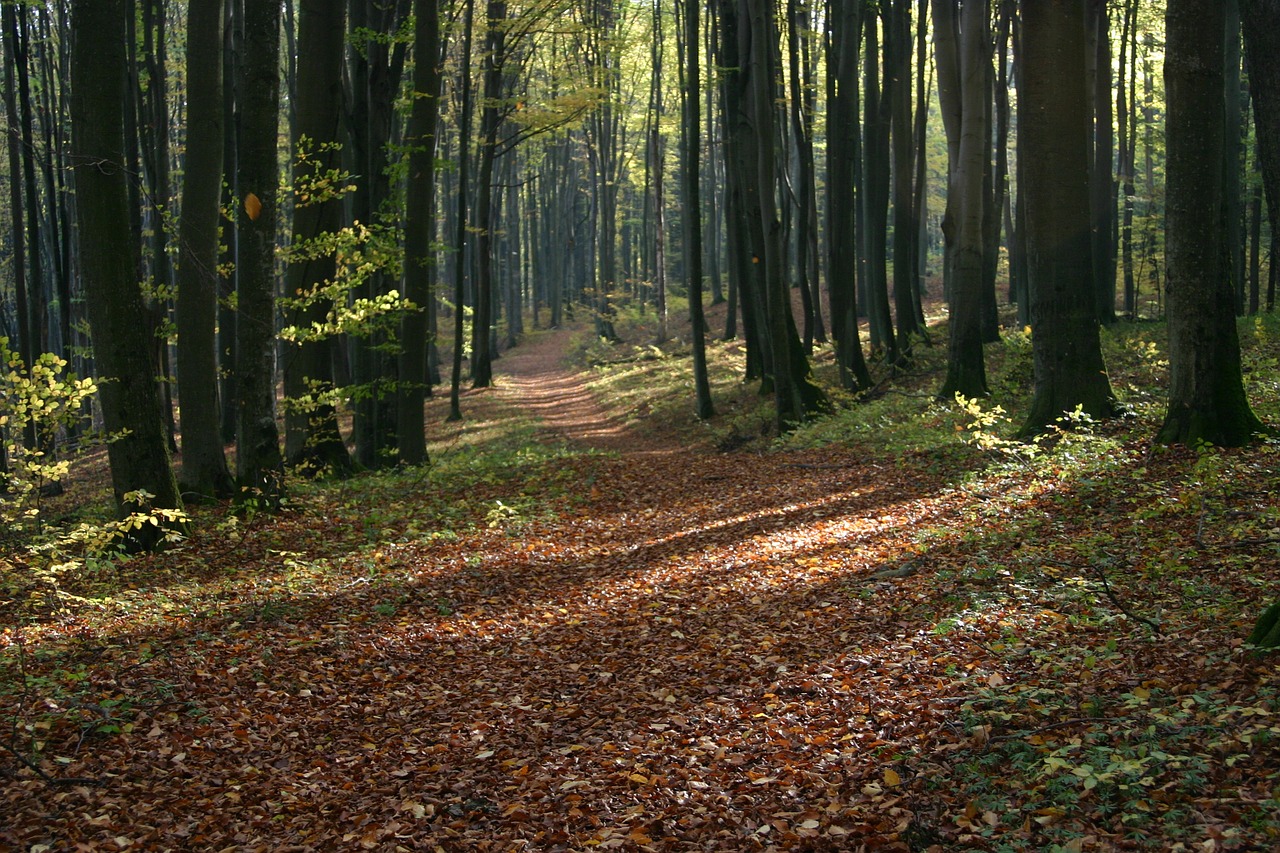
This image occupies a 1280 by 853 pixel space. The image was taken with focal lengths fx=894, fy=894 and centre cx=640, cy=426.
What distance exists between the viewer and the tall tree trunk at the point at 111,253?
7621mm

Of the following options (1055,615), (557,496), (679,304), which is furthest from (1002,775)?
(679,304)

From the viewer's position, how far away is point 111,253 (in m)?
7.74

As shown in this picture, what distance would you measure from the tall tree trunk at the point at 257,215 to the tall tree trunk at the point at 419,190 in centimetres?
377

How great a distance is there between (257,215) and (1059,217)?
912cm

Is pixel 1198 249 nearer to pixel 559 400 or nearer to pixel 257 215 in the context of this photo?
pixel 257 215

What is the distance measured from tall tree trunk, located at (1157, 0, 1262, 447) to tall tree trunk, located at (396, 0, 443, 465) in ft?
31.2

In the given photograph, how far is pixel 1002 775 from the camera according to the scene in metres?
3.98

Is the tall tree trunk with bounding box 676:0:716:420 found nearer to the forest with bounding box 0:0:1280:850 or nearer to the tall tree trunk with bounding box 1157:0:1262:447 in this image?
the forest with bounding box 0:0:1280:850

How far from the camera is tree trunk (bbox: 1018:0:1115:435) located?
10453 millimetres

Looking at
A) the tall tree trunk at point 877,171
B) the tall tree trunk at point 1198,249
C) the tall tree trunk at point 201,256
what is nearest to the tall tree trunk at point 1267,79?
the tall tree trunk at point 1198,249

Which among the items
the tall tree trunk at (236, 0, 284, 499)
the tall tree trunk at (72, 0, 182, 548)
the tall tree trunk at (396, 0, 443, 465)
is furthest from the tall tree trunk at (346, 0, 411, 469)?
the tall tree trunk at (72, 0, 182, 548)

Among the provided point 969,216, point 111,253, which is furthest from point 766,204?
point 111,253

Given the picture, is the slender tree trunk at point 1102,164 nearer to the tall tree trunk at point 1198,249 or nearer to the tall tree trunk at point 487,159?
the tall tree trunk at point 1198,249

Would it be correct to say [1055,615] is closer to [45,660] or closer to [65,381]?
[45,660]
